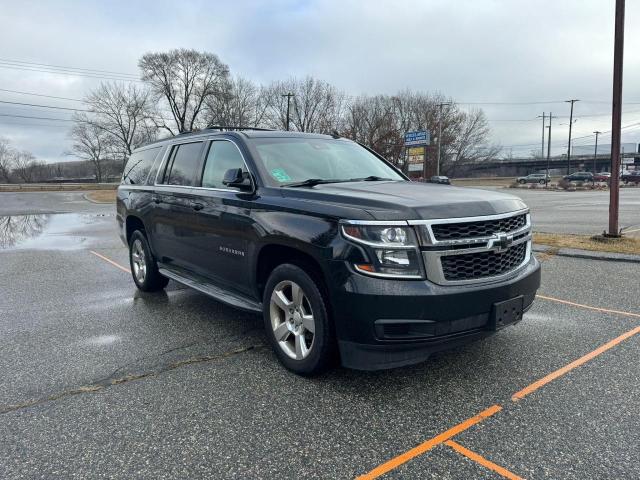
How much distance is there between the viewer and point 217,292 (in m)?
4.48

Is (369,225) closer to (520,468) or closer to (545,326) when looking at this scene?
(520,468)

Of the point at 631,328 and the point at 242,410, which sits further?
the point at 631,328

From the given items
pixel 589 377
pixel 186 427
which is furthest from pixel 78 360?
pixel 589 377

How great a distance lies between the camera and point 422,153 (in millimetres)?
36688

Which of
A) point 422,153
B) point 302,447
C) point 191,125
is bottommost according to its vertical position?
point 302,447

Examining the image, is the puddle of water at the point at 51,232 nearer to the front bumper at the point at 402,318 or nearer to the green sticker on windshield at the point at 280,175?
the green sticker on windshield at the point at 280,175

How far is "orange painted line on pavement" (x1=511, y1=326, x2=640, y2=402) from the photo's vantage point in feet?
10.7

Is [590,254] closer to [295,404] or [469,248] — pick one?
[469,248]

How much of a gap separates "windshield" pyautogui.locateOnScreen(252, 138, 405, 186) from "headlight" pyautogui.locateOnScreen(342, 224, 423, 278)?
1251 mm

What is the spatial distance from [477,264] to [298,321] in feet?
4.32

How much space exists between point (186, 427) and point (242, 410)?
1.19ft

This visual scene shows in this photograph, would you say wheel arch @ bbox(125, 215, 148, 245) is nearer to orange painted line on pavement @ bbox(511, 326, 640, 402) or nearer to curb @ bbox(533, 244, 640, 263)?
orange painted line on pavement @ bbox(511, 326, 640, 402)

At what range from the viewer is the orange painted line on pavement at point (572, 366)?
3.27m

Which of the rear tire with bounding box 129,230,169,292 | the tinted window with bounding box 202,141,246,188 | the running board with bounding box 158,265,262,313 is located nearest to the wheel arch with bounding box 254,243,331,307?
the running board with bounding box 158,265,262,313
